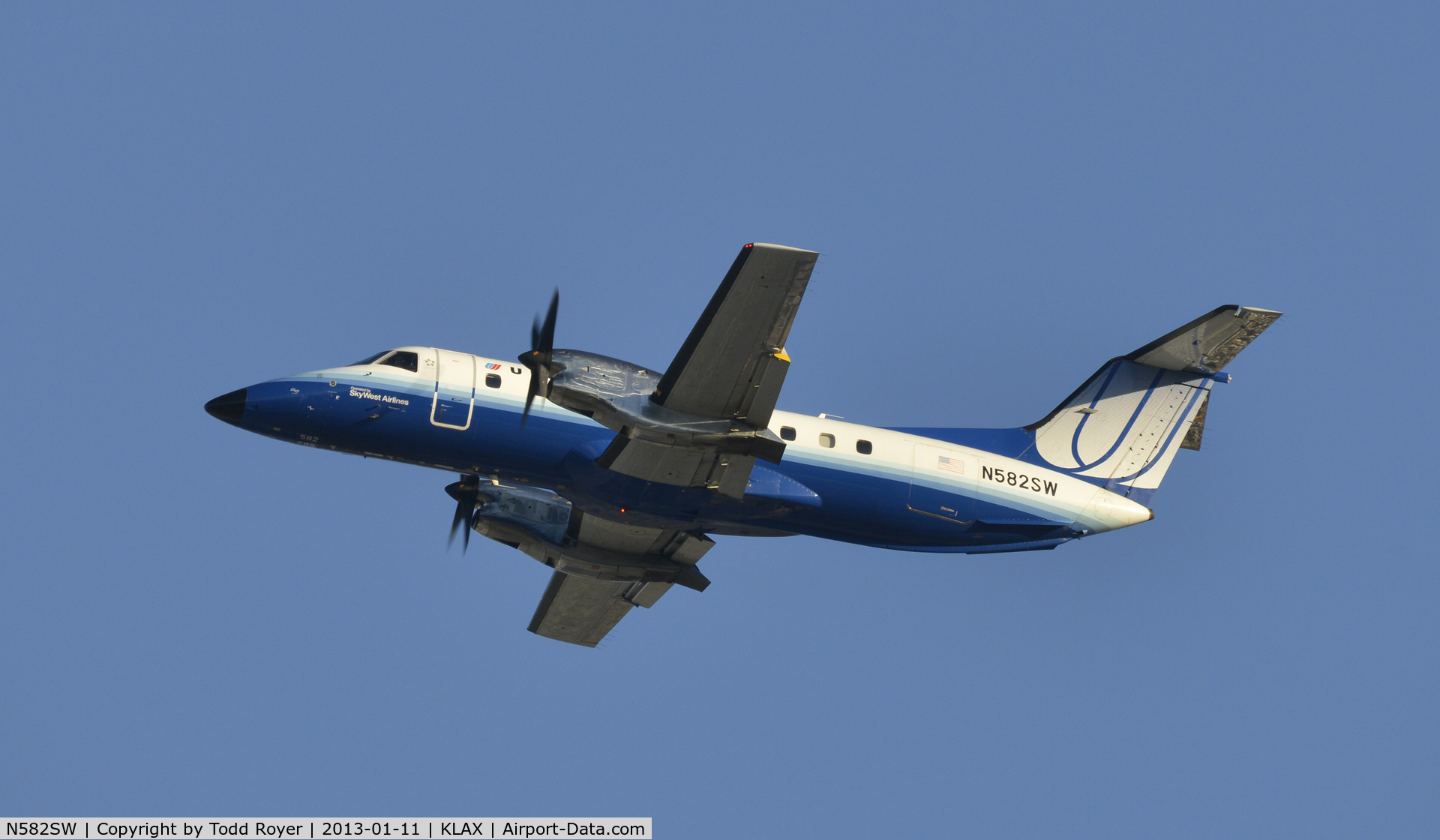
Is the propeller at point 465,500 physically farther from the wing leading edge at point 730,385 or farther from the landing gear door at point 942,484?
the landing gear door at point 942,484

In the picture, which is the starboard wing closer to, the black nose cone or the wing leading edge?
the wing leading edge

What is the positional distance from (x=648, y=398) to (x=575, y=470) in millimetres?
2013

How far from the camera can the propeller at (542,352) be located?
16750 millimetres

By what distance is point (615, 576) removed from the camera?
71.8ft

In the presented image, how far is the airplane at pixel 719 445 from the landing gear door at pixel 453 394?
3 cm

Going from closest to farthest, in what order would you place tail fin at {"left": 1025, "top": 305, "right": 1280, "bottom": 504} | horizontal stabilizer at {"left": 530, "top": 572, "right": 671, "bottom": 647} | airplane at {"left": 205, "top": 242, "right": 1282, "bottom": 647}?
airplane at {"left": 205, "top": 242, "right": 1282, "bottom": 647}
tail fin at {"left": 1025, "top": 305, "right": 1280, "bottom": 504}
horizontal stabilizer at {"left": 530, "top": 572, "right": 671, "bottom": 647}

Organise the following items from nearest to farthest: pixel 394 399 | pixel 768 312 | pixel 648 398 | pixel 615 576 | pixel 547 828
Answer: pixel 768 312 < pixel 648 398 < pixel 394 399 < pixel 547 828 < pixel 615 576

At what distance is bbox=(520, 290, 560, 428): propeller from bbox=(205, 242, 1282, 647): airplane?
3 cm

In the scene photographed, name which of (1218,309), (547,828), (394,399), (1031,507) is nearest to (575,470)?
(394,399)

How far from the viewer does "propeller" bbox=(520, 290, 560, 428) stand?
16.8 metres

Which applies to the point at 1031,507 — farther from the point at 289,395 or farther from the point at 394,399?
the point at 289,395

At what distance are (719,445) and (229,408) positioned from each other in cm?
713

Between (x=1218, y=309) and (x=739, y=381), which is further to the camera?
(x=1218, y=309)

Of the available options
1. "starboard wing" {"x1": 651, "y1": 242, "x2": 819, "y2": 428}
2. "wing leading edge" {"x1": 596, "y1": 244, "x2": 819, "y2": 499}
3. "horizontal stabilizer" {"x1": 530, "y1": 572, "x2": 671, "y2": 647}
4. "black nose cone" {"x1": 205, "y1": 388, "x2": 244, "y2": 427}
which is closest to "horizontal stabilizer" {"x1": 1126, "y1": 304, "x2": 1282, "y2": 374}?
"wing leading edge" {"x1": 596, "y1": 244, "x2": 819, "y2": 499}
